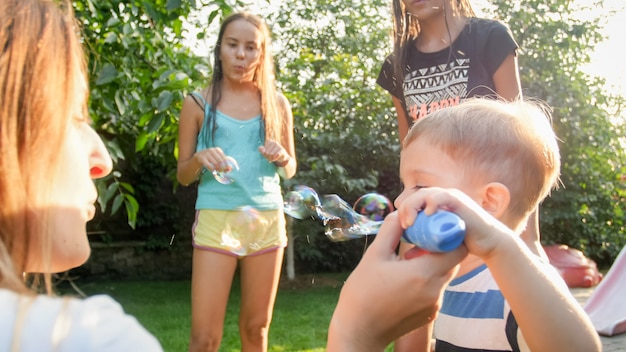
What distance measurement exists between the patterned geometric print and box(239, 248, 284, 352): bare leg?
100 centimetres

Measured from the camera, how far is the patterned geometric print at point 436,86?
2.55 m

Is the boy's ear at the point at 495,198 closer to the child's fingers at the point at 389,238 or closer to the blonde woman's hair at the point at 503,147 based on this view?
the blonde woman's hair at the point at 503,147

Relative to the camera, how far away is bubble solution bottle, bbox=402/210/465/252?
39.6 inches

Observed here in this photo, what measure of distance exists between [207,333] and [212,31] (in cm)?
497

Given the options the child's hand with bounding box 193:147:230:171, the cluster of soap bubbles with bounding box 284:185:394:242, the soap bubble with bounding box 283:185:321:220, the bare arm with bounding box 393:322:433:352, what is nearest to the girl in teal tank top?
the child's hand with bounding box 193:147:230:171

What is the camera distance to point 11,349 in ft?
2.35

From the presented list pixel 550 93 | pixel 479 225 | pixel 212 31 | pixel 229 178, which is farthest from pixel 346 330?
pixel 550 93

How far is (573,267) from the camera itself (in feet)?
25.8

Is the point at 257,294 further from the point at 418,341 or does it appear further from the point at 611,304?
the point at 611,304

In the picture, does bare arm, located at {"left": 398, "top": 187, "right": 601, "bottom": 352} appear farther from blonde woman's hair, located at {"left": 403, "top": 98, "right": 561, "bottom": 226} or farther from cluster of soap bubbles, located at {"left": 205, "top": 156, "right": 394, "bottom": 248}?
cluster of soap bubbles, located at {"left": 205, "top": 156, "right": 394, "bottom": 248}

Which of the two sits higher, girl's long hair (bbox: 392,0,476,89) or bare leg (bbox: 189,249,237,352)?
girl's long hair (bbox: 392,0,476,89)

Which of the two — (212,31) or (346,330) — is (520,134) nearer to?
(346,330)

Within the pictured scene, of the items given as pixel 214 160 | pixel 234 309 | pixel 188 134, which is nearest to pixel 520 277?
pixel 214 160

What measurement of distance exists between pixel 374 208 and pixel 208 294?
1.06 meters
